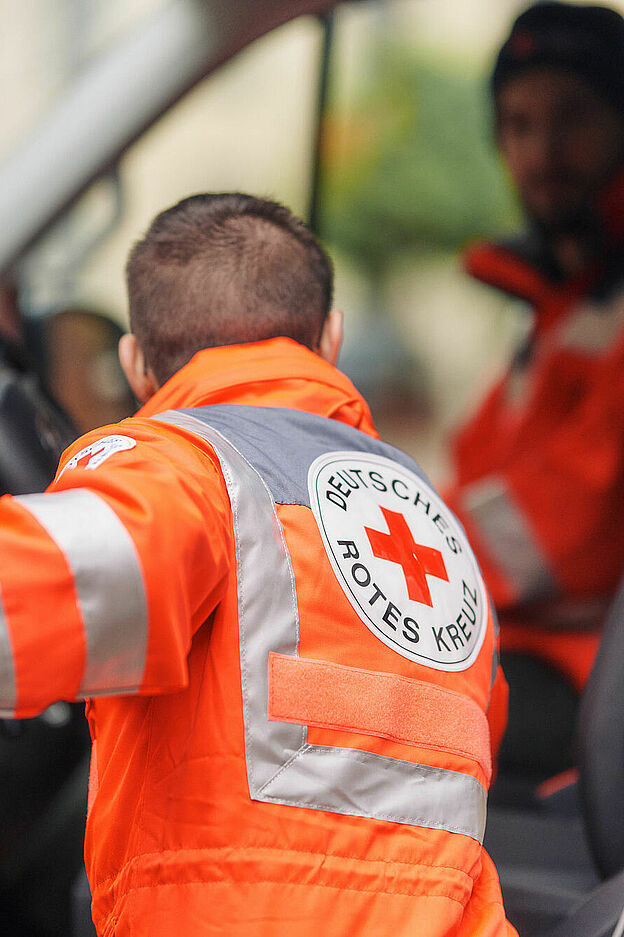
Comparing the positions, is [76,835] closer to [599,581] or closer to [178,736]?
[178,736]

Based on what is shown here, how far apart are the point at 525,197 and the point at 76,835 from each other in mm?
1476

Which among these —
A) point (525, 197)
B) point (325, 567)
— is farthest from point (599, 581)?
point (325, 567)

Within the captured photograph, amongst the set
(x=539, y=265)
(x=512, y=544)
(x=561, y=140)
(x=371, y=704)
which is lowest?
(x=512, y=544)

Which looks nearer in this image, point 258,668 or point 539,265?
point 258,668

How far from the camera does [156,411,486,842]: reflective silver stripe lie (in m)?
0.75

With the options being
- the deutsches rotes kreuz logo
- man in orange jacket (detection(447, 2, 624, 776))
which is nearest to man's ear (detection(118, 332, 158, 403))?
the deutsches rotes kreuz logo

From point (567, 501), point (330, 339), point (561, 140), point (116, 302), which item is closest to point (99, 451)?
point (330, 339)

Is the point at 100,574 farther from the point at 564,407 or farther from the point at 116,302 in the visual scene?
the point at 564,407

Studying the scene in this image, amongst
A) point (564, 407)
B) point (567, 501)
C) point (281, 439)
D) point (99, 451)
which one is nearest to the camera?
point (99, 451)

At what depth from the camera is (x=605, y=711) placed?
1.16m

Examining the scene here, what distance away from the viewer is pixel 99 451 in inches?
28.8

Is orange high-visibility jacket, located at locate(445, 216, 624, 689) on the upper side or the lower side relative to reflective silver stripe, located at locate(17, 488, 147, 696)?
lower

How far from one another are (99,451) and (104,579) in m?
0.13

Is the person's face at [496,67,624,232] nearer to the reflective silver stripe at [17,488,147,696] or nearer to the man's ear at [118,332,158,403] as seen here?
the man's ear at [118,332,158,403]
